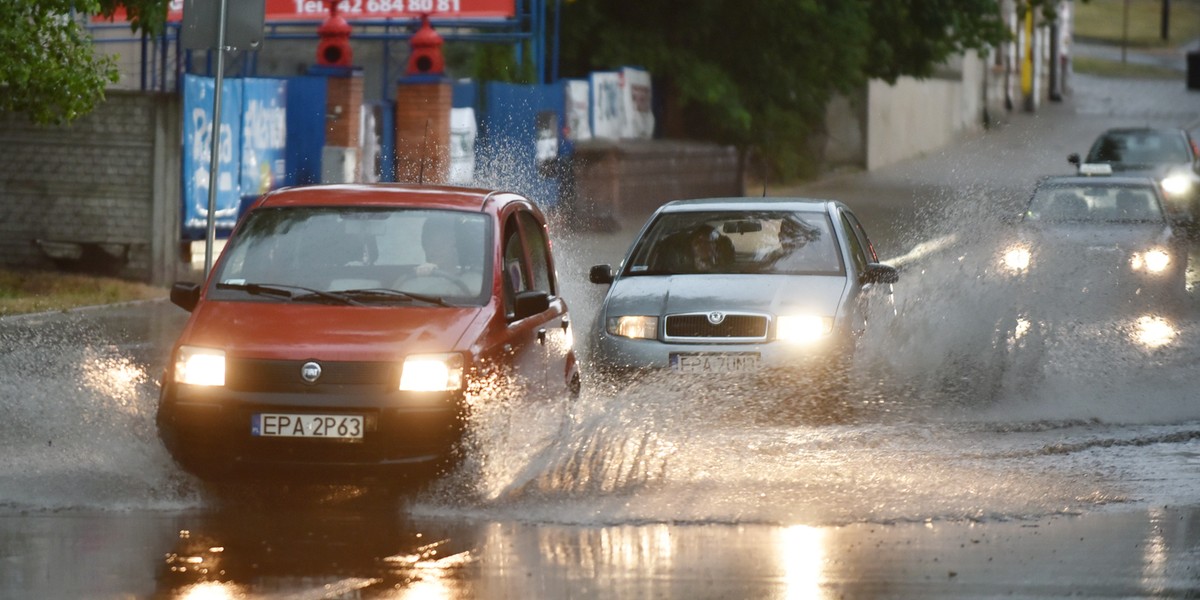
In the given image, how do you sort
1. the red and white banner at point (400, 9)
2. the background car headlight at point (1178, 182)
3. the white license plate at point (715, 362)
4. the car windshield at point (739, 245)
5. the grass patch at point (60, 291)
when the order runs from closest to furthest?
the white license plate at point (715, 362) < the car windshield at point (739, 245) < the grass patch at point (60, 291) < the red and white banner at point (400, 9) < the background car headlight at point (1178, 182)

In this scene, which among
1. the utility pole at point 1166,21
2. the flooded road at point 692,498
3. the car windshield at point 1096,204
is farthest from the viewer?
the utility pole at point 1166,21

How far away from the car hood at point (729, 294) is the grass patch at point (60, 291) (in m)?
6.06

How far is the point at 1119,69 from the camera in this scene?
7538 cm

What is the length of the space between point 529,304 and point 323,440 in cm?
141

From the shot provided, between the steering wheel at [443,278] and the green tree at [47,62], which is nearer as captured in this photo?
the steering wheel at [443,278]

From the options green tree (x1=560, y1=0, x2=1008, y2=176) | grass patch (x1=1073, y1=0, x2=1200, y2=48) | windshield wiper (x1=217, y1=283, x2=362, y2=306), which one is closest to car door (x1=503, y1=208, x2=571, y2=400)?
windshield wiper (x1=217, y1=283, x2=362, y2=306)

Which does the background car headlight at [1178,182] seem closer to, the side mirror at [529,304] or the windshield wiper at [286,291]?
the side mirror at [529,304]

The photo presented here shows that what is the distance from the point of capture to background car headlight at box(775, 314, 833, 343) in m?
11.2

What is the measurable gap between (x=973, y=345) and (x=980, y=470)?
434cm

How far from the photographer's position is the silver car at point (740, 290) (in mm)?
11242

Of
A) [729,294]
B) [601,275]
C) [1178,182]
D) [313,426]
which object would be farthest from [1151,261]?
[1178,182]

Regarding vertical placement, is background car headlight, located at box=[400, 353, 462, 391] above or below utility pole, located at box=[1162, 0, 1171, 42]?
below

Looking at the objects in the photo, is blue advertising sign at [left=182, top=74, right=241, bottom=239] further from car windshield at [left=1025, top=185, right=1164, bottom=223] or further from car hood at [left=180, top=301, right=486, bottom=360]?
car hood at [left=180, top=301, right=486, bottom=360]

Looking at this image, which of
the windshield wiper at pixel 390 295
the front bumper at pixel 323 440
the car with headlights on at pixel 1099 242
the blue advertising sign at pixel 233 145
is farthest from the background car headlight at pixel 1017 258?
the front bumper at pixel 323 440
